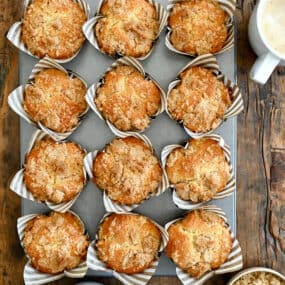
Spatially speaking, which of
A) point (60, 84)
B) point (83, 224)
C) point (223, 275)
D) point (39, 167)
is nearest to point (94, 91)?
point (60, 84)

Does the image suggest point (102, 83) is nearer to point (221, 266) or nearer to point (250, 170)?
point (250, 170)

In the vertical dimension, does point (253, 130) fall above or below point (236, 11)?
below

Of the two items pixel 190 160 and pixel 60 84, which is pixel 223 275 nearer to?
pixel 190 160

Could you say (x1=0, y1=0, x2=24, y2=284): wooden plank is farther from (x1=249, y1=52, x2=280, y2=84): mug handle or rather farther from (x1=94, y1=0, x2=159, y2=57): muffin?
(x1=249, y1=52, x2=280, y2=84): mug handle

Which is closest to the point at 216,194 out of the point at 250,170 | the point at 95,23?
the point at 250,170

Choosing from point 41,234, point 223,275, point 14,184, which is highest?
point 14,184

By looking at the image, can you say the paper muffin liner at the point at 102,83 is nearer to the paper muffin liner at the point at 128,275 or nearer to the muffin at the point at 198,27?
the muffin at the point at 198,27

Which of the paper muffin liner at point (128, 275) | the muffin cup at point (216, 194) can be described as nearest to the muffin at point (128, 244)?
the paper muffin liner at point (128, 275)
